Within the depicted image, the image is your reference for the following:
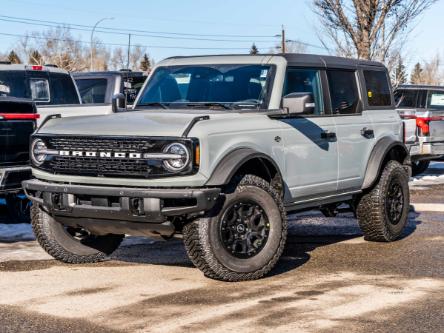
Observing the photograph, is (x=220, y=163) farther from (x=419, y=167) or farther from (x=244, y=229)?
(x=419, y=167)

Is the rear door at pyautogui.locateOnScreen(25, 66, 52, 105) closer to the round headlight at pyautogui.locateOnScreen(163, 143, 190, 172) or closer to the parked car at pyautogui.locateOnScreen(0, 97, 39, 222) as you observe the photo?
the parked car at pyautogui.locateOnScreen(0, 97, 39, 222)

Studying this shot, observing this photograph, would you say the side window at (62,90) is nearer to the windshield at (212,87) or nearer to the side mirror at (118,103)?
the side mirror at (118,103)

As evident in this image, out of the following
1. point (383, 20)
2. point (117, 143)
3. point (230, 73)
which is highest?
point (383, 20)

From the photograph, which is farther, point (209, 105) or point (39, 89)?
point (39, 89)

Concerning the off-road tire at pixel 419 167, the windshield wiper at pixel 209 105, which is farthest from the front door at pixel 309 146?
the off-road tire at pixel 419 167

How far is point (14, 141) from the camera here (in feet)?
28.3

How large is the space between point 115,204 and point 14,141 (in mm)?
2369

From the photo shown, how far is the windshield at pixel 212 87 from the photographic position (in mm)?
7754

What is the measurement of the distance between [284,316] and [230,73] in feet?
9.60

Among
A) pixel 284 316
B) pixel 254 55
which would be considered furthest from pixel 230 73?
pixel 284 316

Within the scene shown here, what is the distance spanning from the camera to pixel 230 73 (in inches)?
314

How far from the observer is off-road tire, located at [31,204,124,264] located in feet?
24.7

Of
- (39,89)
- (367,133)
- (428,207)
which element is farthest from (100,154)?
(428,207)

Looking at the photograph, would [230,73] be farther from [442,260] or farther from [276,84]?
[442,260]
